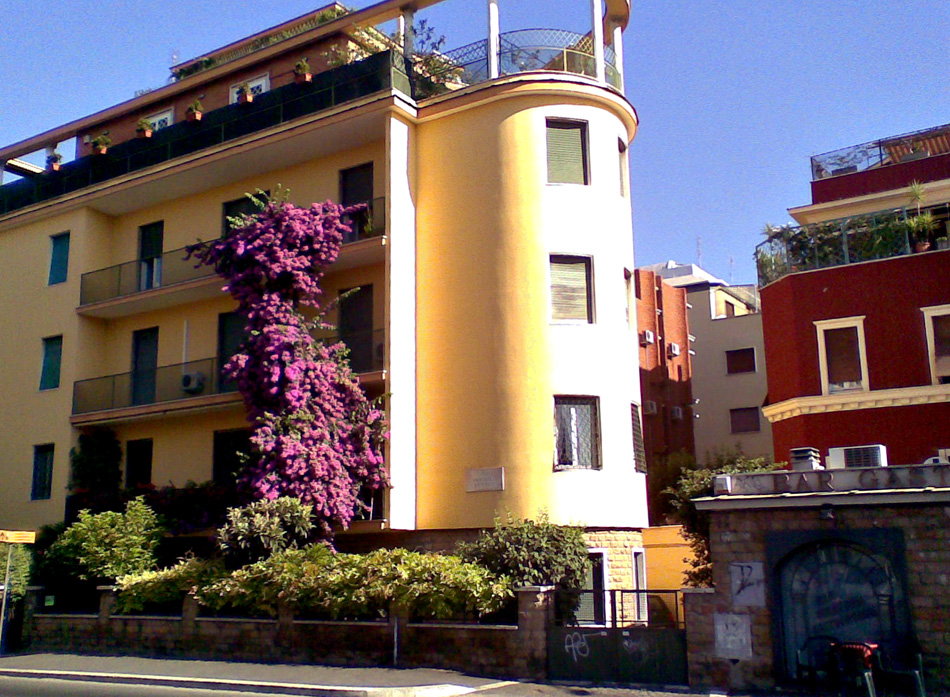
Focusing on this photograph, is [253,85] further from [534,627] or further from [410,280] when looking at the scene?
[534,627]

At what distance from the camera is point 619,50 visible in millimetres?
23859

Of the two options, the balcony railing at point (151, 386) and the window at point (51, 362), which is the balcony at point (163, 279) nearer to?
the window at point (51, 362)

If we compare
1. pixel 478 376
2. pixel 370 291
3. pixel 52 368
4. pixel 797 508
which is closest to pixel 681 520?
pixel 478 376

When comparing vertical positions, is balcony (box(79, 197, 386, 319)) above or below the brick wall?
above

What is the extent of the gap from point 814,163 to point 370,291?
14510mm

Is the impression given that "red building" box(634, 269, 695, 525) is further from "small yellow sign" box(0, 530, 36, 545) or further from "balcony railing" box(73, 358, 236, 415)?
"small yellow sign" box(0, 530, 36, 545)

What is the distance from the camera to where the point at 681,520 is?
20.3m

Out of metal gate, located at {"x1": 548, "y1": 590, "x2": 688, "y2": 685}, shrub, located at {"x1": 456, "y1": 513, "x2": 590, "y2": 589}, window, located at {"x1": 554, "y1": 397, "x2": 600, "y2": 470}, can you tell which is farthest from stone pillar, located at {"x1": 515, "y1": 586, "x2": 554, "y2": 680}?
window, located at {"x1": 554, "y1": 397, "x2": 600, "y2": 470}

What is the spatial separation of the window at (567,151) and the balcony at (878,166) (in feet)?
33.5

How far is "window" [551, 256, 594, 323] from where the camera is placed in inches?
821

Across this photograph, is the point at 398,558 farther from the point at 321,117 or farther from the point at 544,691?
the point at 321,117

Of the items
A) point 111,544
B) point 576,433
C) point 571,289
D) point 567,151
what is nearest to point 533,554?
point 576,433

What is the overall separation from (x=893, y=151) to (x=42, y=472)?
25414 millimetres

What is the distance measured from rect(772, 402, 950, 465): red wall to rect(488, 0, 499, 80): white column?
1104 cm
